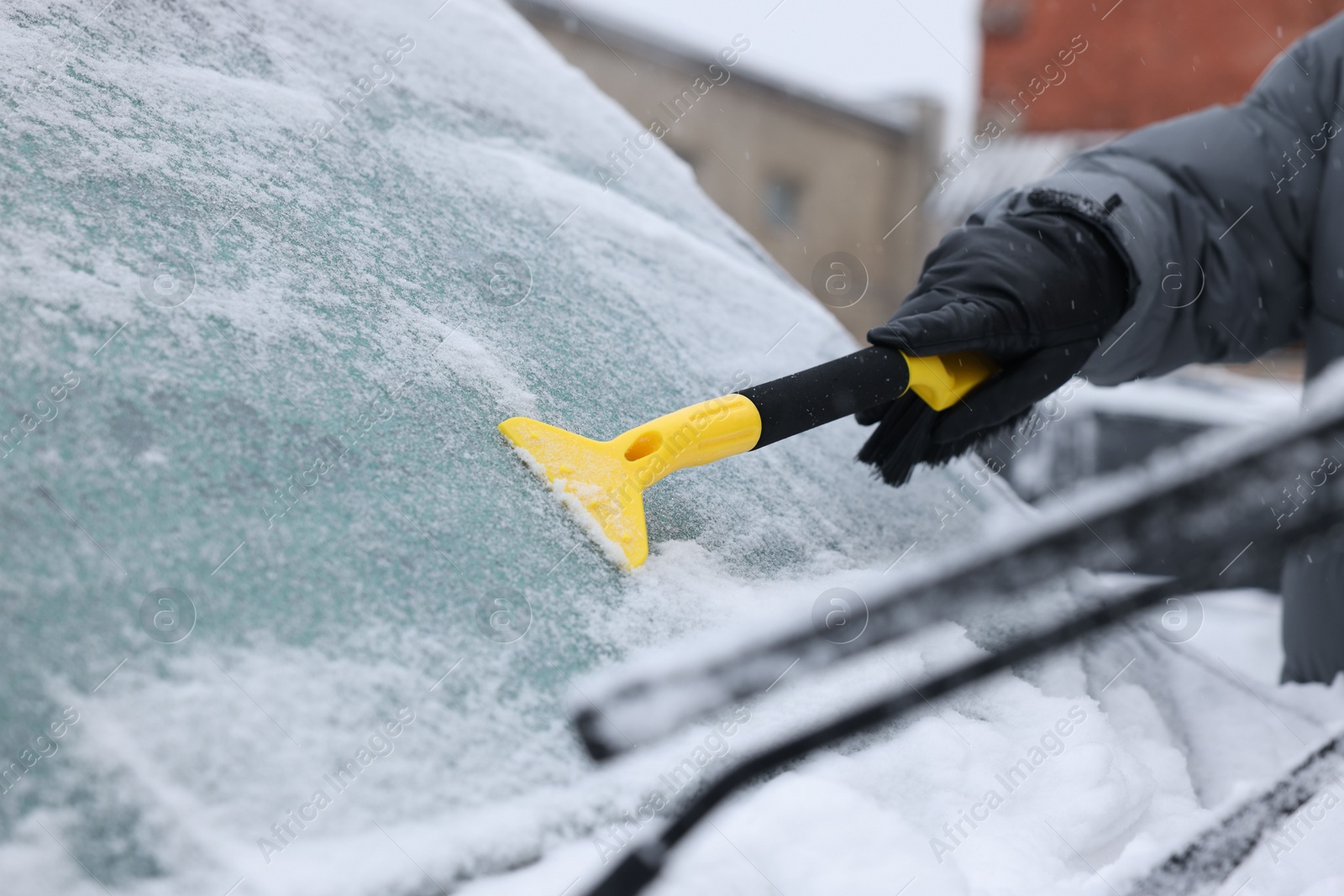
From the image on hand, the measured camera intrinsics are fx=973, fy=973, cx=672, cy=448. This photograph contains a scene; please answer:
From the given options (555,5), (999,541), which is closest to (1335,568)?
(999,541)

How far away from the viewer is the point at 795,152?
9898mm

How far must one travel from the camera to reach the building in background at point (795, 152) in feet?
26.0

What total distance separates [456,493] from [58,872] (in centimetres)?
45

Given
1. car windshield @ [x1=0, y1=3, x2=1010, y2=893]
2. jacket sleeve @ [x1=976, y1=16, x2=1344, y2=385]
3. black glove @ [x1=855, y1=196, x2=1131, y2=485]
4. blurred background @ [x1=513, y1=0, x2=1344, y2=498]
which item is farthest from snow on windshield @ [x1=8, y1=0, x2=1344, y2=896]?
blurred background @ [x1=513, y1=0, x2=1344, y2=498]

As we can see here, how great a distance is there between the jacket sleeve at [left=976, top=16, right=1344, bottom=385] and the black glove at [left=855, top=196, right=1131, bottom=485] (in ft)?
0.41

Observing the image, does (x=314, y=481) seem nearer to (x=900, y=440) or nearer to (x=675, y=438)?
(x=675, y=438)

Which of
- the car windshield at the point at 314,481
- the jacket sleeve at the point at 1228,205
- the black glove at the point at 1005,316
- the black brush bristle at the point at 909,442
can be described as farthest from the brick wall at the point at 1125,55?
the car windshield at the point at 314,481

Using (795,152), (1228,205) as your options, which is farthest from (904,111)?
(1228,205)

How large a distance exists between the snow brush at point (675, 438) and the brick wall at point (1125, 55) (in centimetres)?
732

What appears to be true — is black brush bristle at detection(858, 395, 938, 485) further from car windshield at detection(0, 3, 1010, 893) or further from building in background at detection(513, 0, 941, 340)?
building in background at detection(513, 0, 941, 340)

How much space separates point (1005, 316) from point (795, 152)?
30.0 ft

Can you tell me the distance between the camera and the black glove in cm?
124

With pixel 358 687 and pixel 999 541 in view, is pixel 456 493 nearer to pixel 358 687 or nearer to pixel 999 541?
pixel 358 687

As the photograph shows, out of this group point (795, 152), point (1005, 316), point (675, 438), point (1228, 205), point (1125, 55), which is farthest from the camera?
point (795, 152)
